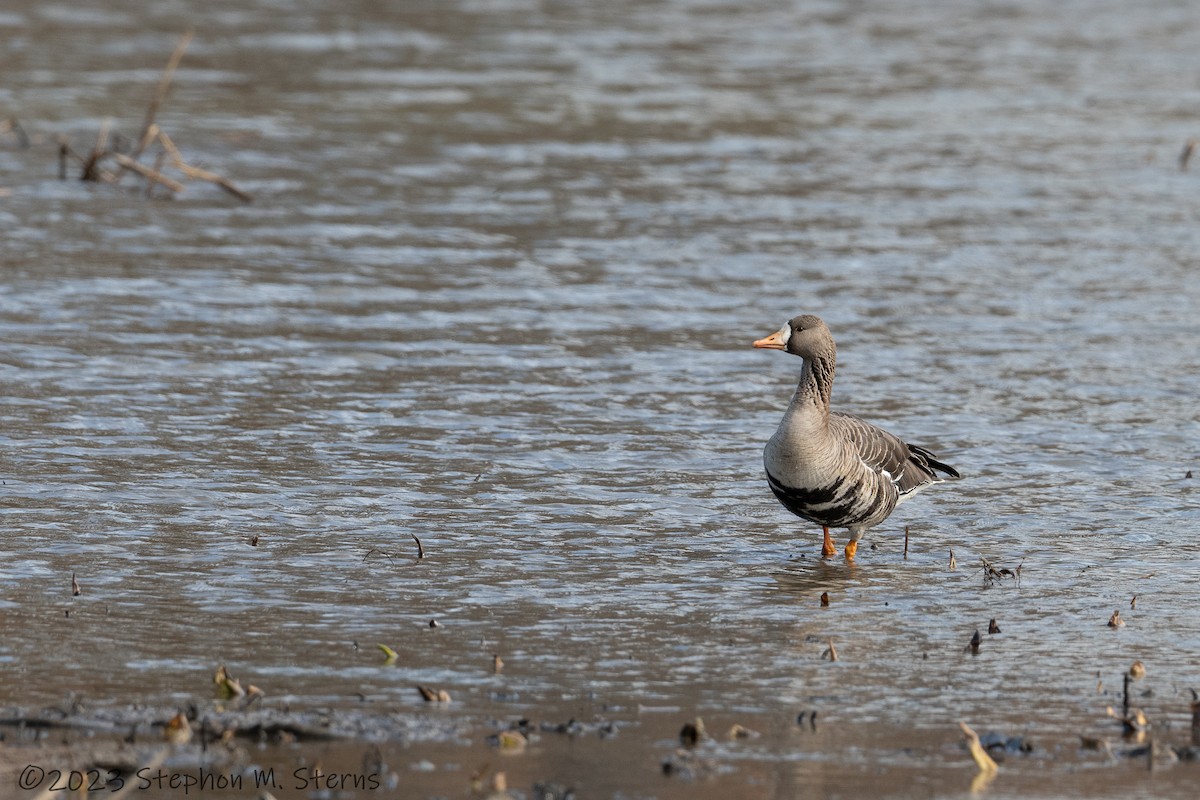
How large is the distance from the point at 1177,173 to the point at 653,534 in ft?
43.1

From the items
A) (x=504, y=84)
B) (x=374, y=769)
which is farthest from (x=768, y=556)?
(x=504, y=84)

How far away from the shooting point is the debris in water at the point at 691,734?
6992mm

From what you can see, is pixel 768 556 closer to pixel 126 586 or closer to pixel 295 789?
pixel 126 586

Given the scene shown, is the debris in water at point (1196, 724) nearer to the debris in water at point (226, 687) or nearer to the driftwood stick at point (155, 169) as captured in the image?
the debris in water at point (226, 687)

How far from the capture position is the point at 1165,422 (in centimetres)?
1259

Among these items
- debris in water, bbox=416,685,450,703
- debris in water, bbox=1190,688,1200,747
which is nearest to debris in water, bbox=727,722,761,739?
debris in water, bbox=416,685,450,703

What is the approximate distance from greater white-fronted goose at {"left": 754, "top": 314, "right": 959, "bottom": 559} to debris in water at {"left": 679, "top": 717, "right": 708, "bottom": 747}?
2.68m

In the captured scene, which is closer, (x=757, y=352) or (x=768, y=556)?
(x=768, y=556)

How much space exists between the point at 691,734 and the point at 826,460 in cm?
284

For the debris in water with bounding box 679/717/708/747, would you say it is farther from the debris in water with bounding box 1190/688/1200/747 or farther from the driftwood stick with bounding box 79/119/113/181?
the driftwood stick with bounding box 79/119/113/181

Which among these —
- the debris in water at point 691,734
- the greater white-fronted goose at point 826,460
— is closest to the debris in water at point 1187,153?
the greater white-fronted goose at point 826,460

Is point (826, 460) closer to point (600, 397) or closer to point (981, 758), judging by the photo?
point (981, 758)

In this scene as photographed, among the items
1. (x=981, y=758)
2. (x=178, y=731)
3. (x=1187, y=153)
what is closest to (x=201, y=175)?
(x=1187, y=153)

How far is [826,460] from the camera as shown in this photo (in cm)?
953
